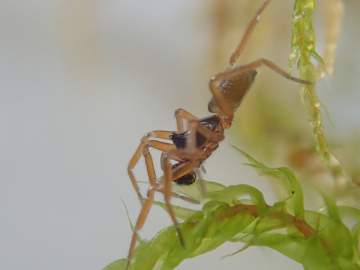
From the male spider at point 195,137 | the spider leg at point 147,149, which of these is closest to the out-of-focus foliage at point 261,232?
the male spider at point 195,137

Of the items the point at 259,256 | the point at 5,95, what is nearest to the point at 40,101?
the point at 5,95

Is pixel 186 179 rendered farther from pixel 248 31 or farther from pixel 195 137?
pixel 248 31

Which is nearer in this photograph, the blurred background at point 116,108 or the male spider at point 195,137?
the male spider at point 195,137

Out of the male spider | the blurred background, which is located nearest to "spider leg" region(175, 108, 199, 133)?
the male spider

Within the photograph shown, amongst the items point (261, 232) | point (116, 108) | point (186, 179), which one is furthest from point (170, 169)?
point (116, 108)

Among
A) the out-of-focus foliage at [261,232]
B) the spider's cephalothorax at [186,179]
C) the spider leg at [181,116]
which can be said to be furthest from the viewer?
the spider leg at [181,116]

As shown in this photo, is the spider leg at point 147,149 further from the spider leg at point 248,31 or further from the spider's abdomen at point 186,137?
the spider leg at point 248,31

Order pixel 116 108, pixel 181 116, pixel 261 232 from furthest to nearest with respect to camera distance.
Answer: pixel 116 108 → pixel 181 116 → pixel 261 232
